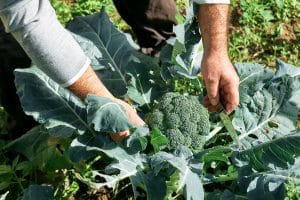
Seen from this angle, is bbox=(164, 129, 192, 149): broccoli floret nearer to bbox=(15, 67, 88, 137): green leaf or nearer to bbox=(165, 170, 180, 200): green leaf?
bbox=(165, 170, 180, 200): green leaf

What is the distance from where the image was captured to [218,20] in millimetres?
2227

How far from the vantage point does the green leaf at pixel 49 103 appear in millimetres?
2455

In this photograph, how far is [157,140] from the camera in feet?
7.82

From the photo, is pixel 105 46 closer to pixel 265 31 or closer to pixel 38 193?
pixel 38 193

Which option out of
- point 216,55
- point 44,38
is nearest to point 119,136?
point 216,55

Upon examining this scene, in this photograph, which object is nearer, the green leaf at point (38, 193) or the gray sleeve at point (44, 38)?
the gray sleeve at point (44, 38)

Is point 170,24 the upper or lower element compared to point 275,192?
upper

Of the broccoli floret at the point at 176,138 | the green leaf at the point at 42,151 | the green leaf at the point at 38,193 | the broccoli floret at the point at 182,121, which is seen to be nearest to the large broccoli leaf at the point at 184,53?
the broccoli floret at the point at 182,121

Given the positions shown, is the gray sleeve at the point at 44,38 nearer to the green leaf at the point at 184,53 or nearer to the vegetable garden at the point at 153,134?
the vegetable garden at the point at 153,134

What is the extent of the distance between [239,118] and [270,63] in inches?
35.9

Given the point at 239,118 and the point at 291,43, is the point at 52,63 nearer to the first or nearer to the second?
the point at 239,118

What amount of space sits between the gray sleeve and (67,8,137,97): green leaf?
0.70 metres

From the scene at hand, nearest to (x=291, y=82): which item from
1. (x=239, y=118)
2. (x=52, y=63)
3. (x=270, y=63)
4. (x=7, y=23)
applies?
(x=239, y=118)

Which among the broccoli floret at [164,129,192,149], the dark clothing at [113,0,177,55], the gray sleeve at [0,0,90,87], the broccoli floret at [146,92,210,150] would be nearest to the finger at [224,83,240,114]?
the broccoli floret at [146,92,210,150]
